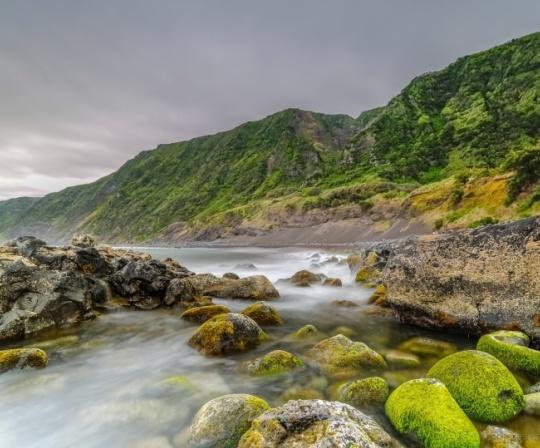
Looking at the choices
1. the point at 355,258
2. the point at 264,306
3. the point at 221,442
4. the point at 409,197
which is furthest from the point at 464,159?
the point at 221,442

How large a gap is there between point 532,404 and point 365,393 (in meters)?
3.18

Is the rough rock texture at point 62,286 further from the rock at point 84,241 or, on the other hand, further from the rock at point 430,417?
the rock at point 430,417

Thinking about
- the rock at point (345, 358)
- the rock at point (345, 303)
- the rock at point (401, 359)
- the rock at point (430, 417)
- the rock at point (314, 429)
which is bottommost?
the rock at point (345, 303)

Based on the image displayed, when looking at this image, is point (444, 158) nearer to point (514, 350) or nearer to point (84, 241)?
point (84, 241)

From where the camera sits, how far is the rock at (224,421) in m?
6.36

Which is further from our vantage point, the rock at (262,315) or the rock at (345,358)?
the rock at (262,315)

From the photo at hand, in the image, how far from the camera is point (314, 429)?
201 inches

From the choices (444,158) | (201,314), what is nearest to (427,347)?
(201,314)

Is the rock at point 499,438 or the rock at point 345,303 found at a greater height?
the rock at point 499,438

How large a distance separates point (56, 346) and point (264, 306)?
802 cm

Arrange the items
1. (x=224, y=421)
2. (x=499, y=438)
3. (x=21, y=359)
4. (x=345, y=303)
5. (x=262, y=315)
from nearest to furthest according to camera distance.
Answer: (x=499, y=438) → (x=224, y=421) → (x=21, y=359) → (x=262, y=315) → (x=345, y=303)

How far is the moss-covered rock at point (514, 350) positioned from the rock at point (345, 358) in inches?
111

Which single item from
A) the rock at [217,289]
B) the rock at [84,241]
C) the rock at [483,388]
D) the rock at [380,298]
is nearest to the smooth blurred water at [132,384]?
the rock at [483,388]

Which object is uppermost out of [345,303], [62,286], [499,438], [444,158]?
[444,158]
